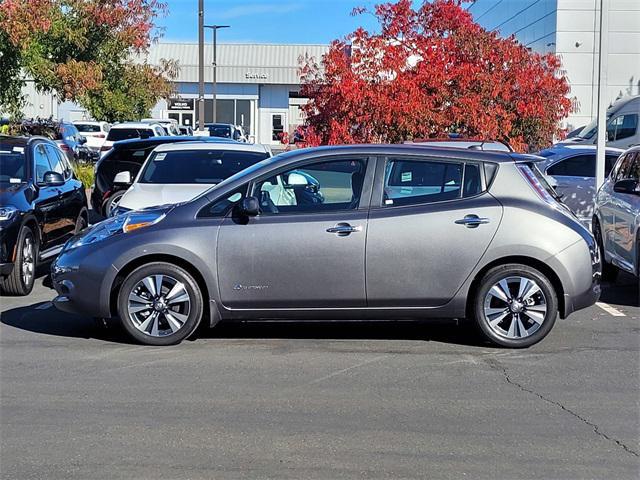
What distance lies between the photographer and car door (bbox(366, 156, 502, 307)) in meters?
7.67

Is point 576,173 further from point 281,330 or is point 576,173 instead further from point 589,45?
point 589,45

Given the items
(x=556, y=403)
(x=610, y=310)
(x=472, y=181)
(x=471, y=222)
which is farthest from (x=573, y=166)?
(x=556, y=403)

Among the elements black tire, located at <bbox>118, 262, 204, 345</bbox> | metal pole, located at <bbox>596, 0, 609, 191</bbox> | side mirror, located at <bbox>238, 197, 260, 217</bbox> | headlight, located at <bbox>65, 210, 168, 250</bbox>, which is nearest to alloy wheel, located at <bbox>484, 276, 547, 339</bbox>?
side mirror, located at <bbox>238, 197, 260, 217</bbox>

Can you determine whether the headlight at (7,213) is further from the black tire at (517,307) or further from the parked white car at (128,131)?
the parked white car at (128,131)

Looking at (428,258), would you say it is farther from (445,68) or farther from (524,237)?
(445,68)

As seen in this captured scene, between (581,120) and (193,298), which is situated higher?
(581,120)

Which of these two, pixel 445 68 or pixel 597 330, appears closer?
pixel 597 330

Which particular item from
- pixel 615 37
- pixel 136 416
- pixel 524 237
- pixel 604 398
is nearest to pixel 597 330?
pixel 524 237

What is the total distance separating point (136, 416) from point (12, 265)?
445cm

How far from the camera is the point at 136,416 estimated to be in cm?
594

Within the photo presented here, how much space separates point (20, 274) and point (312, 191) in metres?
3.67

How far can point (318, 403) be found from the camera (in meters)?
6.25

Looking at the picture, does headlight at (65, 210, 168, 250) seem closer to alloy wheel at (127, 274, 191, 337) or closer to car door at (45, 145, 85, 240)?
alloy wheel at (127, 274, 191, 337)

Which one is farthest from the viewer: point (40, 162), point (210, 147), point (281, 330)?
point (210, 147)
